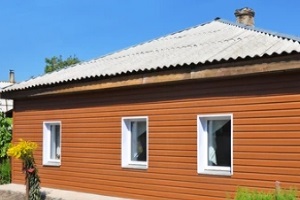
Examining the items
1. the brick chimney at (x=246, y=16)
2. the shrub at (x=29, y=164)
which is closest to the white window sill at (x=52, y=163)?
the shrub at (x=29, y=164)

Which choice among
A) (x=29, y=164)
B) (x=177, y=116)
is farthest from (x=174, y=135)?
(x=29, y=164)

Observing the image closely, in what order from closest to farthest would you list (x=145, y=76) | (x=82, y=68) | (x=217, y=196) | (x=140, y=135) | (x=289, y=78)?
(x=289, y=78) → (x=217, y=196) → (x=145, y=76) → (x=140, y=135) → (x=82, y=68)

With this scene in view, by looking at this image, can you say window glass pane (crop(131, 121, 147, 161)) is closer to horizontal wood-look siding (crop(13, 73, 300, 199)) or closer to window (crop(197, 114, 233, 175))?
horizontal wood-look siding (crop(13, 73, 300, 199))

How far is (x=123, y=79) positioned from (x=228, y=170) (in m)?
3.12

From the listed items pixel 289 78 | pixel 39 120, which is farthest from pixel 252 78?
pixel 39 120

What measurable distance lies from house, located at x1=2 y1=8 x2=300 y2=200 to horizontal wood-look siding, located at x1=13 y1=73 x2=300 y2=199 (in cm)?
2

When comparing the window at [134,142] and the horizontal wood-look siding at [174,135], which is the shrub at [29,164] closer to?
the horizontal wood-look siding at [174,135]

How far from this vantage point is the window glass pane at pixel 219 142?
941 centimetres

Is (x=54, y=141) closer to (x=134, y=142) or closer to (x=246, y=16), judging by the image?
(x=134, y=142)

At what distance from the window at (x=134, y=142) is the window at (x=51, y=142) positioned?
3.01 m

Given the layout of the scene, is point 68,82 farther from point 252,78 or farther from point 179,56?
point 252,78

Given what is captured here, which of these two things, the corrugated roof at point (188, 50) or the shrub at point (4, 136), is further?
the shrub at point (4, 136)

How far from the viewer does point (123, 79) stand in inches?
427

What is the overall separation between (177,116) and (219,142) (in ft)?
3.48
